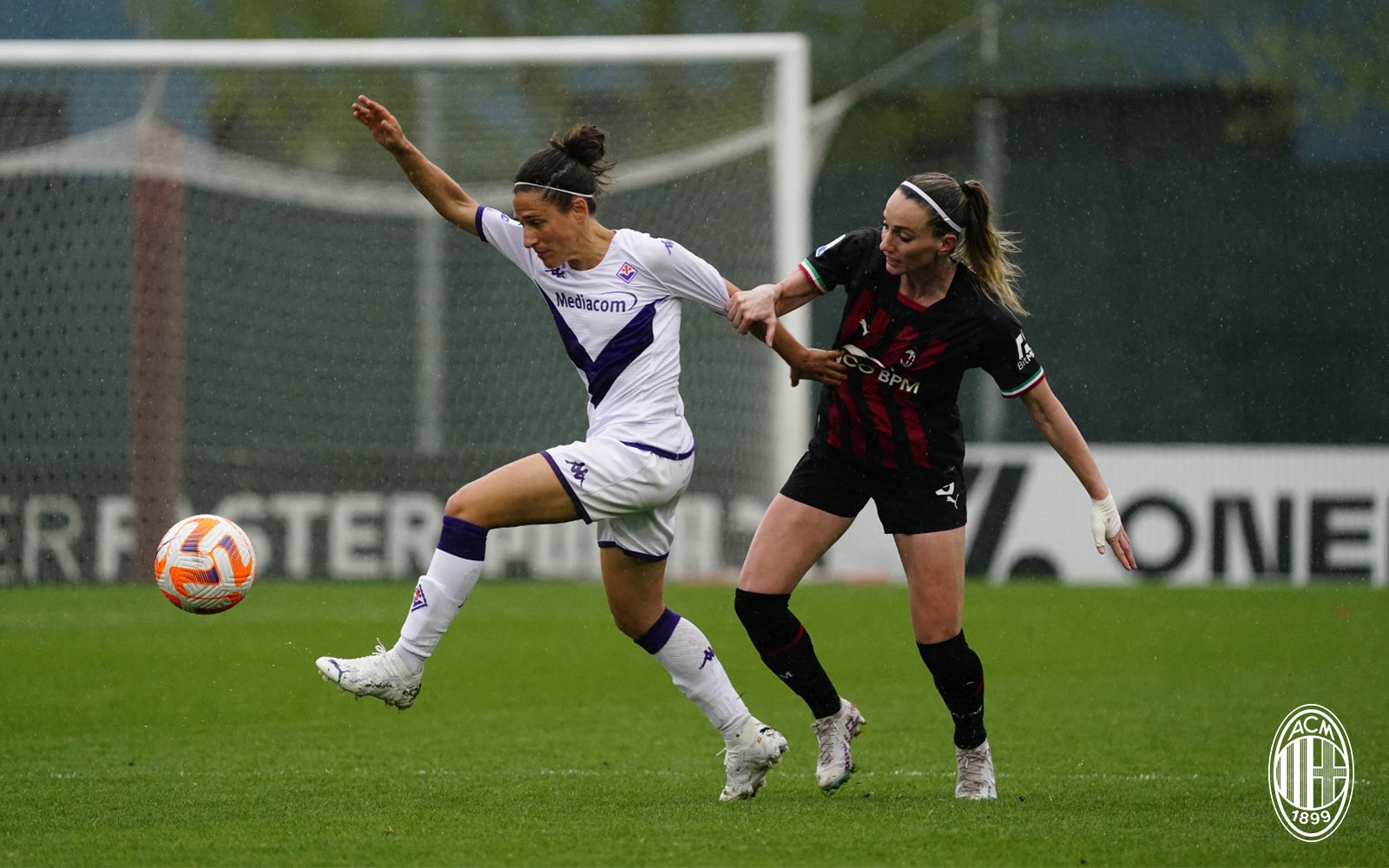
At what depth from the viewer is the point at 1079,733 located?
774 cm

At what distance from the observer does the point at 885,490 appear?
5.90 meters

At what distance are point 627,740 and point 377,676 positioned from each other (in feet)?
8.08

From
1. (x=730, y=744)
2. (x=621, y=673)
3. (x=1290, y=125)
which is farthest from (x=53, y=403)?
(x=1290, y=125)

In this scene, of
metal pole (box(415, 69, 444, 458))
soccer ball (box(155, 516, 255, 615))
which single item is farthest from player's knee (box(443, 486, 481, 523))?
metal pole (box(415, 69, 444, 458))

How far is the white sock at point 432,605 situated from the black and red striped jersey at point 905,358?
1.44 m

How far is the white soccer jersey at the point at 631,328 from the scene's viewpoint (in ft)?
18.7

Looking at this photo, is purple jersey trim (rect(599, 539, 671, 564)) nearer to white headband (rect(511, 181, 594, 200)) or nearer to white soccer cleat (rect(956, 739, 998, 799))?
white headband (rect(511, 181, 594, 200))

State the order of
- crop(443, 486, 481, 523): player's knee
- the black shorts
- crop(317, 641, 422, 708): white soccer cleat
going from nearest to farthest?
crop(317, 641, 422, 708): white soccer cleat < crop(443, 486, 481, 523): player's knee < the black shorts

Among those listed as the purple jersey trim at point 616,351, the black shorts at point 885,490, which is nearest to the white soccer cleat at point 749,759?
the black shorts at point 885,490

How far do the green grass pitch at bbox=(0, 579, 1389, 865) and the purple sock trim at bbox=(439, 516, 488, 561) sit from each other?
863mm

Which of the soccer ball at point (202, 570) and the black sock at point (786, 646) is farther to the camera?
the black sock at point (786, 646)

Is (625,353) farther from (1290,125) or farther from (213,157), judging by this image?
(1290,125)

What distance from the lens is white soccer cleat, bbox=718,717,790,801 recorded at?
588 centimetres

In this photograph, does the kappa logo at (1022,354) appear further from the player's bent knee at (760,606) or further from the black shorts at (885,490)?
the player's bent knee at (760,606)
